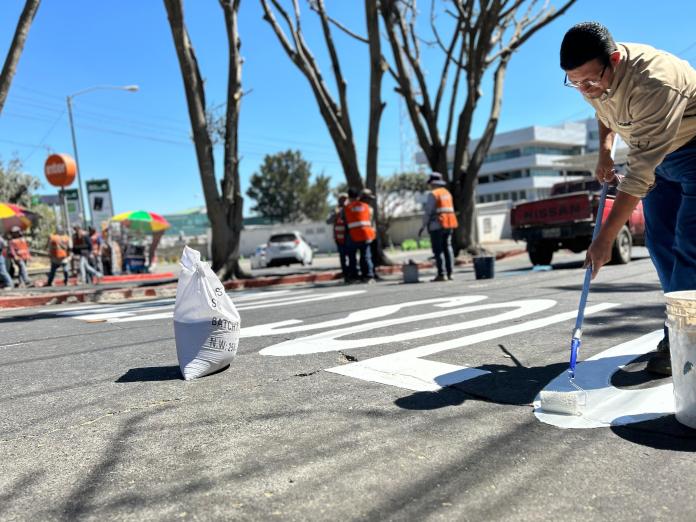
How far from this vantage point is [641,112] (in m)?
2.51

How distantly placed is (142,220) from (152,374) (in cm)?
1900

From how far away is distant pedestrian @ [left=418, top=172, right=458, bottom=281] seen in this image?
965cm

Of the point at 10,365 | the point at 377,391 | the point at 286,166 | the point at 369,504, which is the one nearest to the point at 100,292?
the point at 10,365

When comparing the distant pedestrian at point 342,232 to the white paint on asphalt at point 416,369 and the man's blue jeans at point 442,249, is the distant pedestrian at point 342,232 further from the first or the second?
the white paint on asphalt at point 416,369

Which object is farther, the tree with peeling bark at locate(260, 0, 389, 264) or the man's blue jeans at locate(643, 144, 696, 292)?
the tree with peeling bark at locate(260, 0, 389, 264)

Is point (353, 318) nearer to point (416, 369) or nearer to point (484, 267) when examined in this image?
point (416, 369)

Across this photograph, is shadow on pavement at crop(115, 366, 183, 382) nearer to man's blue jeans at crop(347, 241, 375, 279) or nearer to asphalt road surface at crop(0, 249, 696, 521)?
asphalt road surface at crop(0, 249, 696, 521)

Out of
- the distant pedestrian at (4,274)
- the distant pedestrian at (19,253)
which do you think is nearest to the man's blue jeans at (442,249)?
the distant pedestrian at (4,274)

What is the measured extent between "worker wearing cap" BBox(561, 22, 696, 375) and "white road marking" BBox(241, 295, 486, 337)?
3.14 meters

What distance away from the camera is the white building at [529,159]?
61.6 metres

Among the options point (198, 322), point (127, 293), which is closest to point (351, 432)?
point (198, 322)

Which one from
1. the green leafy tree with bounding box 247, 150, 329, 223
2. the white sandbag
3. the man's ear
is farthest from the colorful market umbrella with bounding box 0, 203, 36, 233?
the green leafy tree with bounding box 247, 150, 329, 223

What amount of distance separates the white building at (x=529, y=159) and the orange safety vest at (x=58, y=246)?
49.5m

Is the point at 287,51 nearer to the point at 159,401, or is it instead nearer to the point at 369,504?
the point at 159,401
